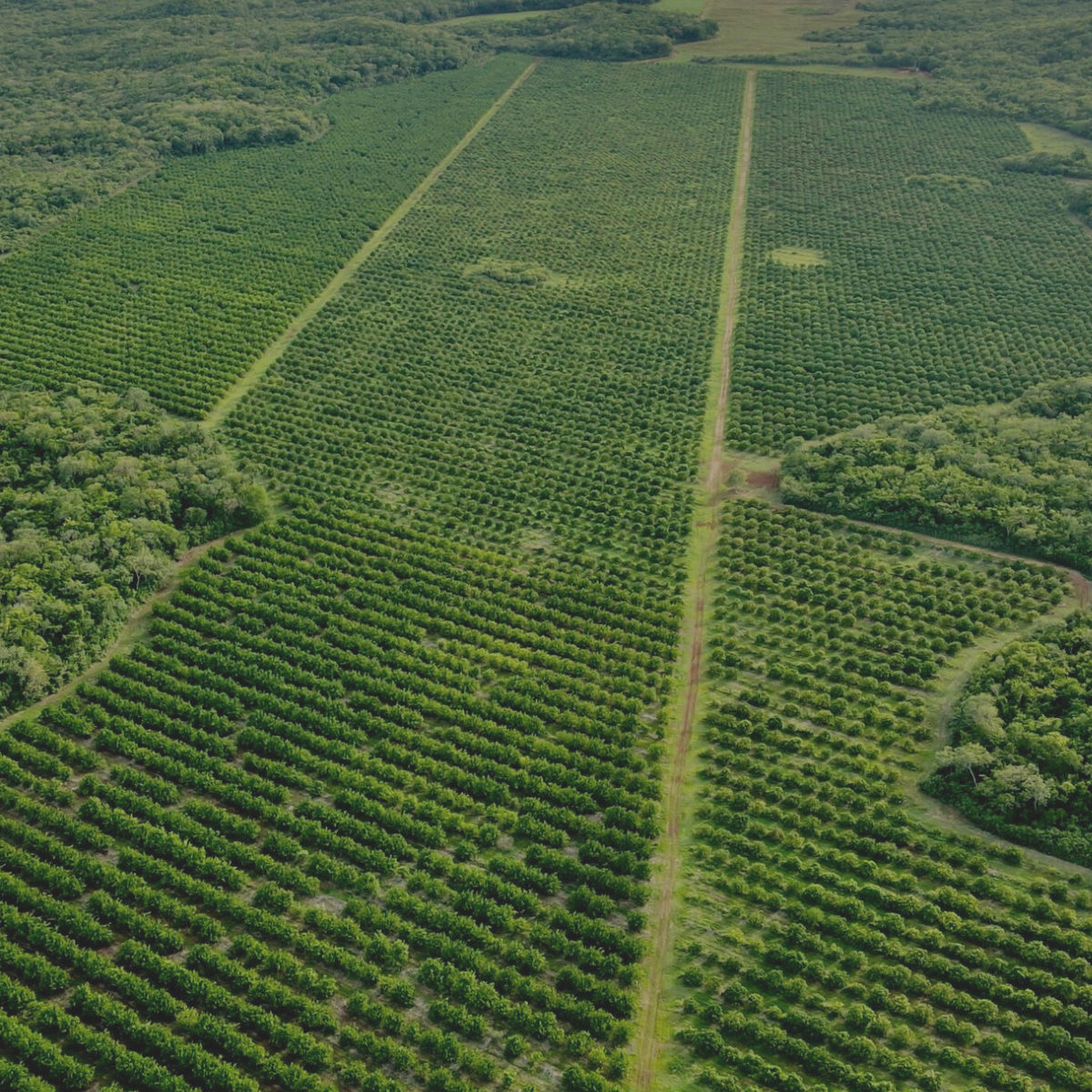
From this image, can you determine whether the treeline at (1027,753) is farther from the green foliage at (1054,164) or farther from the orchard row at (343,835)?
the green foliage at (1054,164)

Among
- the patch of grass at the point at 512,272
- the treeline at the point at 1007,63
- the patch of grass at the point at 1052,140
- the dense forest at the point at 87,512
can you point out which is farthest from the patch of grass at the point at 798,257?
the dense forest at the point at 87,512

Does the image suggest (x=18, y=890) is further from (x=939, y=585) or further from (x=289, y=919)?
(x=939, y=585)

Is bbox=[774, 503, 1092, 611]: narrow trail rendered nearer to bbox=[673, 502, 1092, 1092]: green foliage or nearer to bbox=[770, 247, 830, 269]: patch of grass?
bbox=[673, 502, 1092, 1092]: green foliage

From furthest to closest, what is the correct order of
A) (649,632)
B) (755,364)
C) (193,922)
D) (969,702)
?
(755,364) < (649,632) < (969,702) < (193,922)

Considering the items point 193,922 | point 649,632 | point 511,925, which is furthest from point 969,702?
point 193,922

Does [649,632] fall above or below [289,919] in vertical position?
above

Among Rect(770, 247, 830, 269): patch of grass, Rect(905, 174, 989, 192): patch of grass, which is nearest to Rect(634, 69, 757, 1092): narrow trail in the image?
Rect(770, 247, 830, 269): patch of grass
